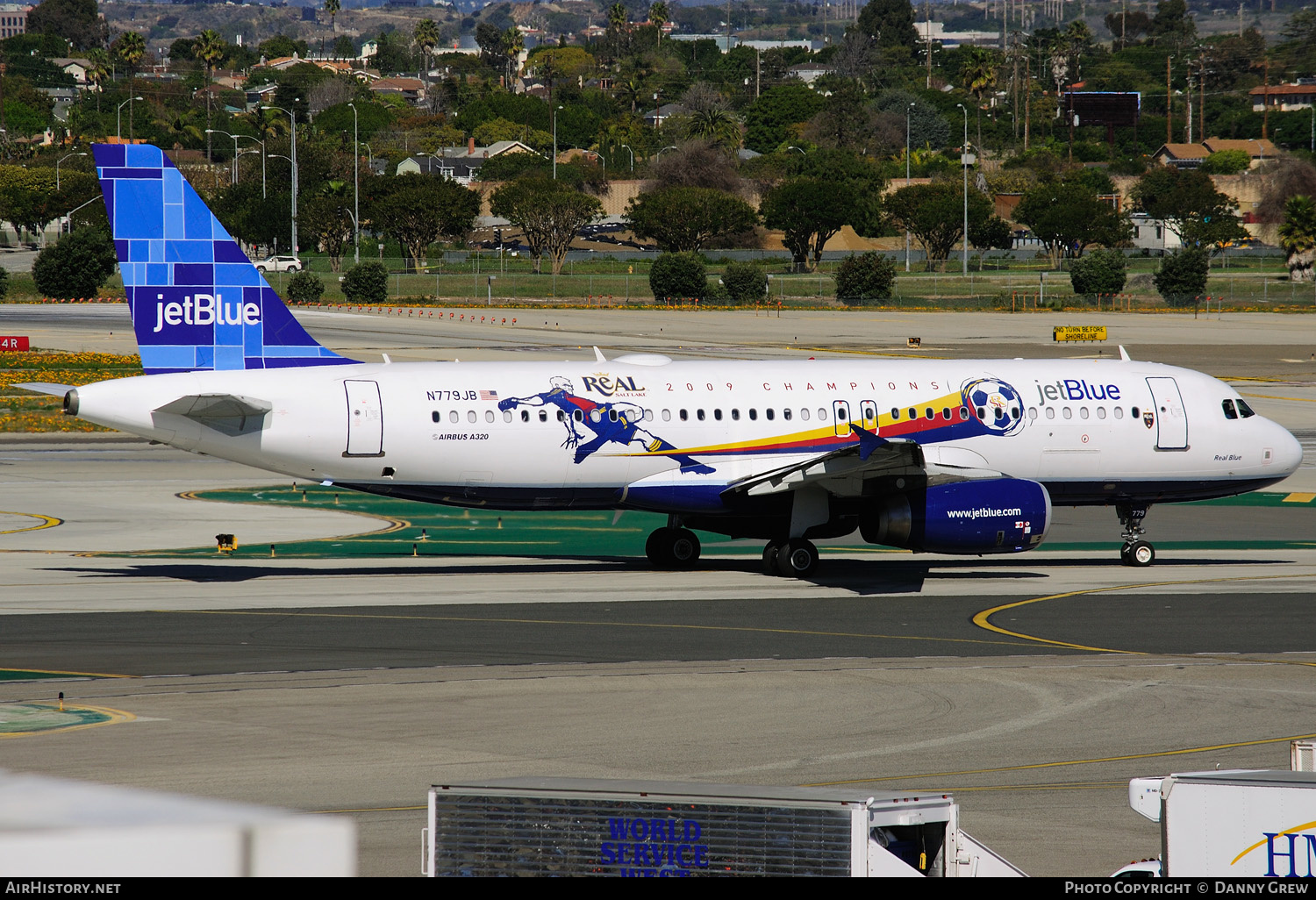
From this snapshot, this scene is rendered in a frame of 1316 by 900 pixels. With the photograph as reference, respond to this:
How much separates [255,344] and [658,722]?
50.8 ft

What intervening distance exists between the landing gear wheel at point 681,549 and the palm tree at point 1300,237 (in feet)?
362

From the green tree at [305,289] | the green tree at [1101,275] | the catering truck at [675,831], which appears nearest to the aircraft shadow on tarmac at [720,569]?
the catering truck at [675,831]

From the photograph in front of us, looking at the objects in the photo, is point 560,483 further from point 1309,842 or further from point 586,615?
point 1309,842

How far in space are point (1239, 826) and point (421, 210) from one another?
144m

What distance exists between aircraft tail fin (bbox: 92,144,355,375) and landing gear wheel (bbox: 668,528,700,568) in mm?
8654

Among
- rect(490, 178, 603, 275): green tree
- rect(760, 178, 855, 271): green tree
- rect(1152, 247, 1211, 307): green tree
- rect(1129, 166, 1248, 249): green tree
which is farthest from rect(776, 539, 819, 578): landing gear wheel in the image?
rect(1129, 166, 1248, 249): green tree

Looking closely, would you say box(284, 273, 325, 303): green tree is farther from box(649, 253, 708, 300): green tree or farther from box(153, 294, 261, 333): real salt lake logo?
box(153, 294, 261, 333): real salt lake logo

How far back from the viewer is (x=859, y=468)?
30.3 meters

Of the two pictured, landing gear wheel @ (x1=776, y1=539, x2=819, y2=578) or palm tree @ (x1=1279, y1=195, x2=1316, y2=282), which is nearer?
landing gear wheel @ (x1=776, y1=539, x2=819, y2=578)

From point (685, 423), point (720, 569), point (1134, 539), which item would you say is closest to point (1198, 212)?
point (1134, 539)

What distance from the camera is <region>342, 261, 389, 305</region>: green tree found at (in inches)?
4646

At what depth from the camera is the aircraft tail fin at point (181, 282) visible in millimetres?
30766

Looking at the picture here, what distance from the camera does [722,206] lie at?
157750 millimetres

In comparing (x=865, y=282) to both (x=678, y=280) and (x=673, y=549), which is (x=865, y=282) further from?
(x=673, y=549)
